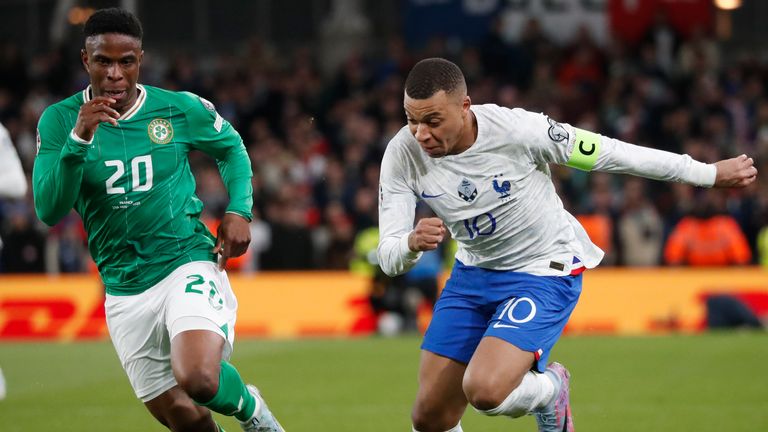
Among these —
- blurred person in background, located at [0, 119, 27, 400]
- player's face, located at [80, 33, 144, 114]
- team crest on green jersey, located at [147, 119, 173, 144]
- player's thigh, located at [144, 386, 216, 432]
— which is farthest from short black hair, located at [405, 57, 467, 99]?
blurred person in background, located at [0, 119, 27, 400]

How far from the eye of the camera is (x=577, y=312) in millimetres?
15445

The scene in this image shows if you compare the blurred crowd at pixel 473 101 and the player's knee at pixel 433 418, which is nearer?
the player's knee at pixel 433 418

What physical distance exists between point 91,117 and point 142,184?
25.7 inches

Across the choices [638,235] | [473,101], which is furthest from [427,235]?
[473,101]

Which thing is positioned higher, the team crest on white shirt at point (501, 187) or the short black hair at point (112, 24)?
the short black hair at point (112, 24)

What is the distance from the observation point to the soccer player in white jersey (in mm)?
6020

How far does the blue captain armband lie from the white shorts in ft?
6.22

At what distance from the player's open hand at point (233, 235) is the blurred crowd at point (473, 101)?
32.5 ft

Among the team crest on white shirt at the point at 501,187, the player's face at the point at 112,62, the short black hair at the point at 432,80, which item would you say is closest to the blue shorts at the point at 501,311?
the team crest on white shirt at the point at 501,187

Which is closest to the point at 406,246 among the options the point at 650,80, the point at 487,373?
the point at 487,373

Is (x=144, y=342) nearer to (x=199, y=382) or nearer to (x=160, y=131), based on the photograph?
(x=199, y=382)

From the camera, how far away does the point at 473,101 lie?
62.8 feet

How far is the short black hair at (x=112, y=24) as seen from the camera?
6047 millimetres

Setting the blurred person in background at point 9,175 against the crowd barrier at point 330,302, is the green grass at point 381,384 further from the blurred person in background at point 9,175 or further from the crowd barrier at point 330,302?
the blurred person in background at point 9,175
